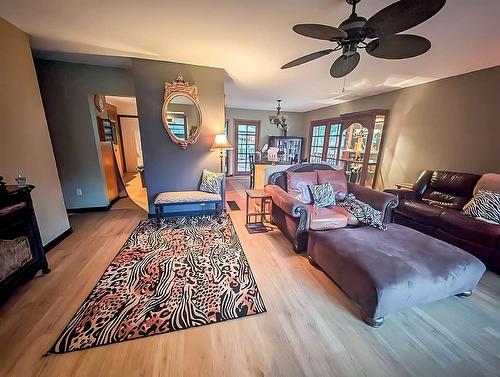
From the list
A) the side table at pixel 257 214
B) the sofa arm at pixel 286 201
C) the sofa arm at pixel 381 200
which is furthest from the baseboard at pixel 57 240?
the sofa arm at pixel 381 200

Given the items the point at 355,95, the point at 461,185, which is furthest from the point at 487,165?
the point at 355,95

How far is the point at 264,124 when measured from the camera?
7.34m

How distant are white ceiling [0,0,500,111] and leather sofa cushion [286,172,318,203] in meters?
1.61

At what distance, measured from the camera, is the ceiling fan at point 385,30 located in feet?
3.30

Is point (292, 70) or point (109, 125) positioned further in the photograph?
point (109, 125)

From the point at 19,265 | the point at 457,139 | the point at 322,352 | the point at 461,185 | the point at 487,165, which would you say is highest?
the point at 457,139

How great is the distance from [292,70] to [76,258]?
392 centimetres

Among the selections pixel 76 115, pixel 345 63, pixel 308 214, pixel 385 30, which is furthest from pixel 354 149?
pixel 76 115

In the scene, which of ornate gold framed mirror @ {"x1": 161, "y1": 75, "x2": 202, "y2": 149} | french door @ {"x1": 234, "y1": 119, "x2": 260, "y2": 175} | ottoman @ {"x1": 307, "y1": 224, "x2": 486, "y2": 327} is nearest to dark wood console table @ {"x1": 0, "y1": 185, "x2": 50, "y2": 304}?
ornate gold framed mirror @ {"x1": 161, "y1": 75, "x2": 202, "y2": 149}

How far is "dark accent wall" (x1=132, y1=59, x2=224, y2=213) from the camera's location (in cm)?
301

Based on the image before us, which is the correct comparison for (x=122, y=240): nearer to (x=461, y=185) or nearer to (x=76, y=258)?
(x=76, y=258)

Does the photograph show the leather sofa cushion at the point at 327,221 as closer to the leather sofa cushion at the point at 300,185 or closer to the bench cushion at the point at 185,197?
the leather sofa cushion at the point at 300,185

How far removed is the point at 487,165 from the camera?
9.38ft

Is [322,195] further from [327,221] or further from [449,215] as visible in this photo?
[449,215]
